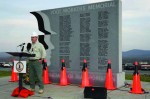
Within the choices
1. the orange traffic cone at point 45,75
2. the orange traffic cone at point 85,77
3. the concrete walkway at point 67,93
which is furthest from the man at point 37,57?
the orange traffic cone at point 45,75

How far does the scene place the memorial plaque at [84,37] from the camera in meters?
10.7

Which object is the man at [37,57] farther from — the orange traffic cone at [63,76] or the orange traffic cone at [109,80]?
the orange traffic cone at [109,80]

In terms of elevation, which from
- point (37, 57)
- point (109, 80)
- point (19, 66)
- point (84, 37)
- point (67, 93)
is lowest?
point (67, 93)

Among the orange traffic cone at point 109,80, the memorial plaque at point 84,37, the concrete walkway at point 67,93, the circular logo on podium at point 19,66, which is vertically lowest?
the concrete walkway at point 67,93

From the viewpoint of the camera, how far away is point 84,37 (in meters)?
11.4

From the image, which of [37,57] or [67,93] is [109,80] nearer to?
[67,93]

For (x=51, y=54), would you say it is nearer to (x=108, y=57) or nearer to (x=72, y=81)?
Result: (x=72, y=81)

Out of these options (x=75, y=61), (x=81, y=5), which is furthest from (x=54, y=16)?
(x=75, y=61)

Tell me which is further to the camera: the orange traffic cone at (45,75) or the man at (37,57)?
the orange traffic cone at (45,75)

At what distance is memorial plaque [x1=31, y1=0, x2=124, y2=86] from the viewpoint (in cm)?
1070

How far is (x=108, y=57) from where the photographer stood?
10.8 meters

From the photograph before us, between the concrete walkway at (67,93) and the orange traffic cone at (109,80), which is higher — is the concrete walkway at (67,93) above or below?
below

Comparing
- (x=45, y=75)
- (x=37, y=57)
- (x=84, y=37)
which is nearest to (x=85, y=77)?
(x=84, y=37)

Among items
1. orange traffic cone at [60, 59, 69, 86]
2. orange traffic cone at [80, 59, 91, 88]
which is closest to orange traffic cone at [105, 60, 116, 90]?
orange traffic cone at [80, 59, 91, 88]
